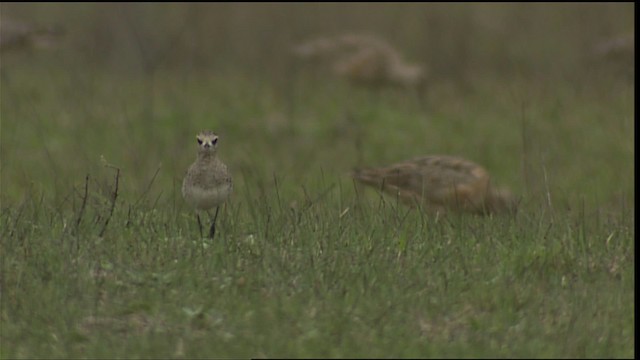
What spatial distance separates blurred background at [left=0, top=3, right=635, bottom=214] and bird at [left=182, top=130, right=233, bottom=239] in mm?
5290

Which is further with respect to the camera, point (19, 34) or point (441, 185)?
point (19, 34)

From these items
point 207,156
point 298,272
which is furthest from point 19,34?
point 298,272

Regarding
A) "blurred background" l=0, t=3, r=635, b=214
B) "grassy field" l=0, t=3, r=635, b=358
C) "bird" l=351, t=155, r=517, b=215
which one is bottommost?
"grassy field" l=0, t=3, r=635, b=358

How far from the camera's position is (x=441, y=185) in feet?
34.9

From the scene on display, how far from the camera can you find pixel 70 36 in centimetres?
2017

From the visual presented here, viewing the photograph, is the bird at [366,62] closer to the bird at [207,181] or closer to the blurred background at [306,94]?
the blurred background at [306,94]

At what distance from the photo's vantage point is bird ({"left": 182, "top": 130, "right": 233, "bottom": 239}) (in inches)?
338

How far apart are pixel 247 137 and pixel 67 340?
10.3 m

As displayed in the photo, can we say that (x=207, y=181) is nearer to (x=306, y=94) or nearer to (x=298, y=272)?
(x=298, y=272)

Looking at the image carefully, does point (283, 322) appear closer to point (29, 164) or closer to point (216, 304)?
point (216, 304)

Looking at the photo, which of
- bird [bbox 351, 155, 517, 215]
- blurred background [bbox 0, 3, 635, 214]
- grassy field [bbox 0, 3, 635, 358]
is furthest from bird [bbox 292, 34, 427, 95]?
bird [bbox 351, 155, 517, 215]

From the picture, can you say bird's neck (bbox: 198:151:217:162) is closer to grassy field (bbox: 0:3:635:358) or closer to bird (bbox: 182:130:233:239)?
bird (bbox: 182:130:233:239)

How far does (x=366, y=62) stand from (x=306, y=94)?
3.08ft

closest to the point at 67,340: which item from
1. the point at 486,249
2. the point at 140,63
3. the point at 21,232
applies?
the point at 21,232
